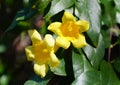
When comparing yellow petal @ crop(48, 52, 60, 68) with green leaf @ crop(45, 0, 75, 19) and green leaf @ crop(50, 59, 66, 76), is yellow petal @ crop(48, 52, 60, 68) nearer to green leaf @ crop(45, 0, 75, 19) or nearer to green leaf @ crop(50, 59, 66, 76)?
green leaf @ crop(50, 59, 66, 76)

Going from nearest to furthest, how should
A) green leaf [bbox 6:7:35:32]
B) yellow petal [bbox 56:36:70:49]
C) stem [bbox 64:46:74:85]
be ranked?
yellow petal [bbox 56:36:70:49], stem [bbox 64:46:74:85], green leaf [bbox 6:7:35:32]

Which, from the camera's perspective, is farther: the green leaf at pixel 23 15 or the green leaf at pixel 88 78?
the green leaf at pixel 23 15

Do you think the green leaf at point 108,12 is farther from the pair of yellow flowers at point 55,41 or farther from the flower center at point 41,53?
the flower center at point 41,53

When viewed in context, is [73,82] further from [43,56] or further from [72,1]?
[72,1]

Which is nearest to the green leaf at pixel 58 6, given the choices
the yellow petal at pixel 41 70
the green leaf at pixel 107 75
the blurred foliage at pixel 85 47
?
the blurred foliage at pixel 85 47

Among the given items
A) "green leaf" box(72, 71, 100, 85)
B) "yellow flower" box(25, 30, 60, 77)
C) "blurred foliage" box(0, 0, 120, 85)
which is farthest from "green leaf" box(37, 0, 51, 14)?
"green leaf" box(72, 71, 100, 85)

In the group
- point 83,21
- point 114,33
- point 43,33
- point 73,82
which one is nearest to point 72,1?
point 83,21
